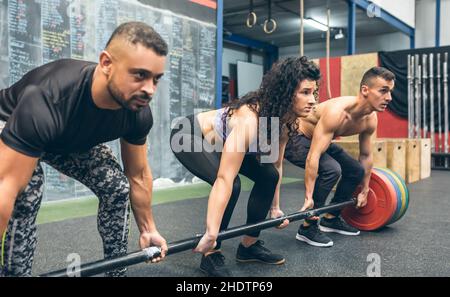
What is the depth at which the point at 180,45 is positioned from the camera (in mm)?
3719

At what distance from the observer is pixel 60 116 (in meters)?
0.97

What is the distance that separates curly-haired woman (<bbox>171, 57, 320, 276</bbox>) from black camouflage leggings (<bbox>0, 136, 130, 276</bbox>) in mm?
319

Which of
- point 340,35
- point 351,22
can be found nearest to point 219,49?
point 351,22

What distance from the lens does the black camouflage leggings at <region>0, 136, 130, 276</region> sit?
1033 mm

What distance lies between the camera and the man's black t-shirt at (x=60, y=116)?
90cm

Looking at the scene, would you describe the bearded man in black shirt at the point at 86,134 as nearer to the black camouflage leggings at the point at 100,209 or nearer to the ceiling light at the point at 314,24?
the black camouflage leggings at the point at 100,209

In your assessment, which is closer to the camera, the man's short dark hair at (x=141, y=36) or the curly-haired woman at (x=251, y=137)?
the man's short dark hair at (x=141, y=36)

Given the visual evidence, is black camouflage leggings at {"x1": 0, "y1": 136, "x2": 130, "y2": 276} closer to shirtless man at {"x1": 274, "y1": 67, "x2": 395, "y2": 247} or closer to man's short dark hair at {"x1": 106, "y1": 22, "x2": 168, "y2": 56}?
man's short dark hair at {"x1": 106, "y1": 22, "x2": 168, "y2": 56}

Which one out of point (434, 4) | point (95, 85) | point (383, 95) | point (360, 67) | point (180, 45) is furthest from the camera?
point (434, 4)

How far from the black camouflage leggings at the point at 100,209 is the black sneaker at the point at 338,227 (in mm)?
1322

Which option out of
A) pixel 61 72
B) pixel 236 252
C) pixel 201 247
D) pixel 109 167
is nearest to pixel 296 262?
pixel 236 252

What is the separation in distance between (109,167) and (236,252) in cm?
88

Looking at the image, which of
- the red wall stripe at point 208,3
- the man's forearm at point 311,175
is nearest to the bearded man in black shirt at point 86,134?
the man's forearm at point 311,175

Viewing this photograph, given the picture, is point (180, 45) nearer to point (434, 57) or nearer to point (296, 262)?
point (296, 262)
